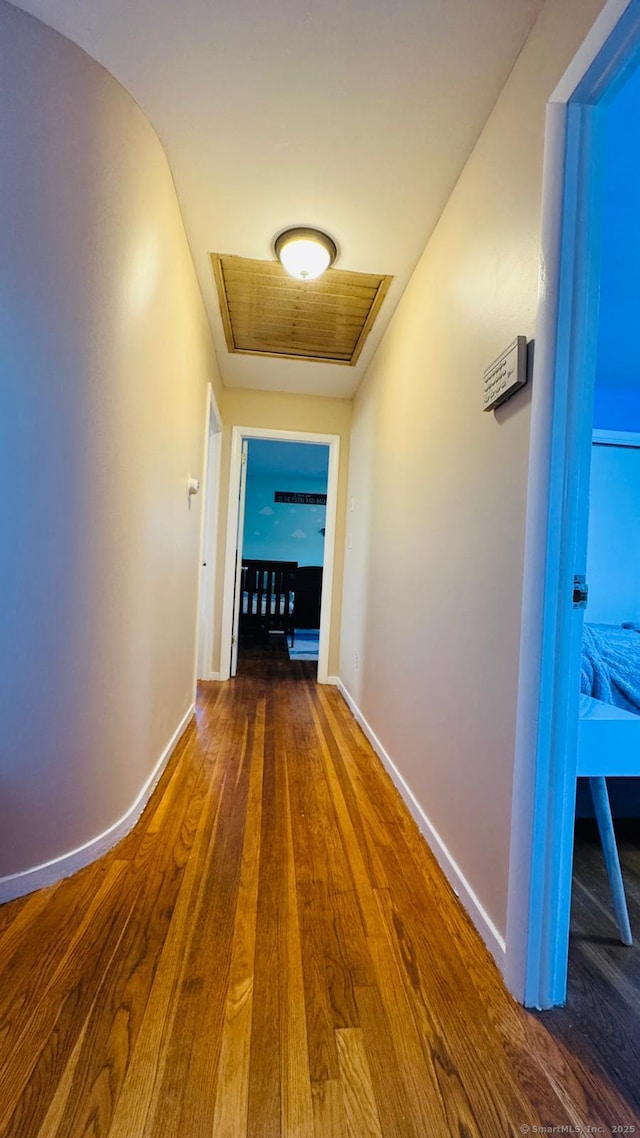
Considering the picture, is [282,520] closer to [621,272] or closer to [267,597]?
[267,597]

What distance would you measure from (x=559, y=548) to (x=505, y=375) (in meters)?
0.46

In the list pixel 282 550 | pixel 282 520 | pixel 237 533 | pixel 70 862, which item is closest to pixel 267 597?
pixel 237 533

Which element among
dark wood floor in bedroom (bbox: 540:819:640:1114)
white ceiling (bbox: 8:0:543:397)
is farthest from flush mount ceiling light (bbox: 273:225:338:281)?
dark wood floor in bedroom (bbox: 540:819:640:1114)

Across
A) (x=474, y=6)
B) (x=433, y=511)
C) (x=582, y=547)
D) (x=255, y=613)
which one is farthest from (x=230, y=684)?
(x=474, y=6)

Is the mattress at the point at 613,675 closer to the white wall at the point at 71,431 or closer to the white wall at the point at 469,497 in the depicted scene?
the white wall at the point at 469,497

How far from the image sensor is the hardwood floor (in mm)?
732

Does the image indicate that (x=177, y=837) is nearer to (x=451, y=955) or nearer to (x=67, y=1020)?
(x=67, y=1020)

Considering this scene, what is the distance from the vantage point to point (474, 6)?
3.63ft

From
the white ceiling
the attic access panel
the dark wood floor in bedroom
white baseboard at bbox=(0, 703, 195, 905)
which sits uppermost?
the attic access panel

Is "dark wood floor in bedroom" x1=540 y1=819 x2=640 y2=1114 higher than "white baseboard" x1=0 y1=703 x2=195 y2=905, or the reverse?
"white baseboard" x1=0 y1=703 x2=195 y2=905

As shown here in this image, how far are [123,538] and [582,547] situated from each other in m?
1.29

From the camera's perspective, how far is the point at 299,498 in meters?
7.84

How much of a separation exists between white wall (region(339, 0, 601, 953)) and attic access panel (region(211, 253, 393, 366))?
0.32 m

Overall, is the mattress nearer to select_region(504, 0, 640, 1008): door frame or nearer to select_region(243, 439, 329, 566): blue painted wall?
select_region(504, 0, 640, 1008): door frame
